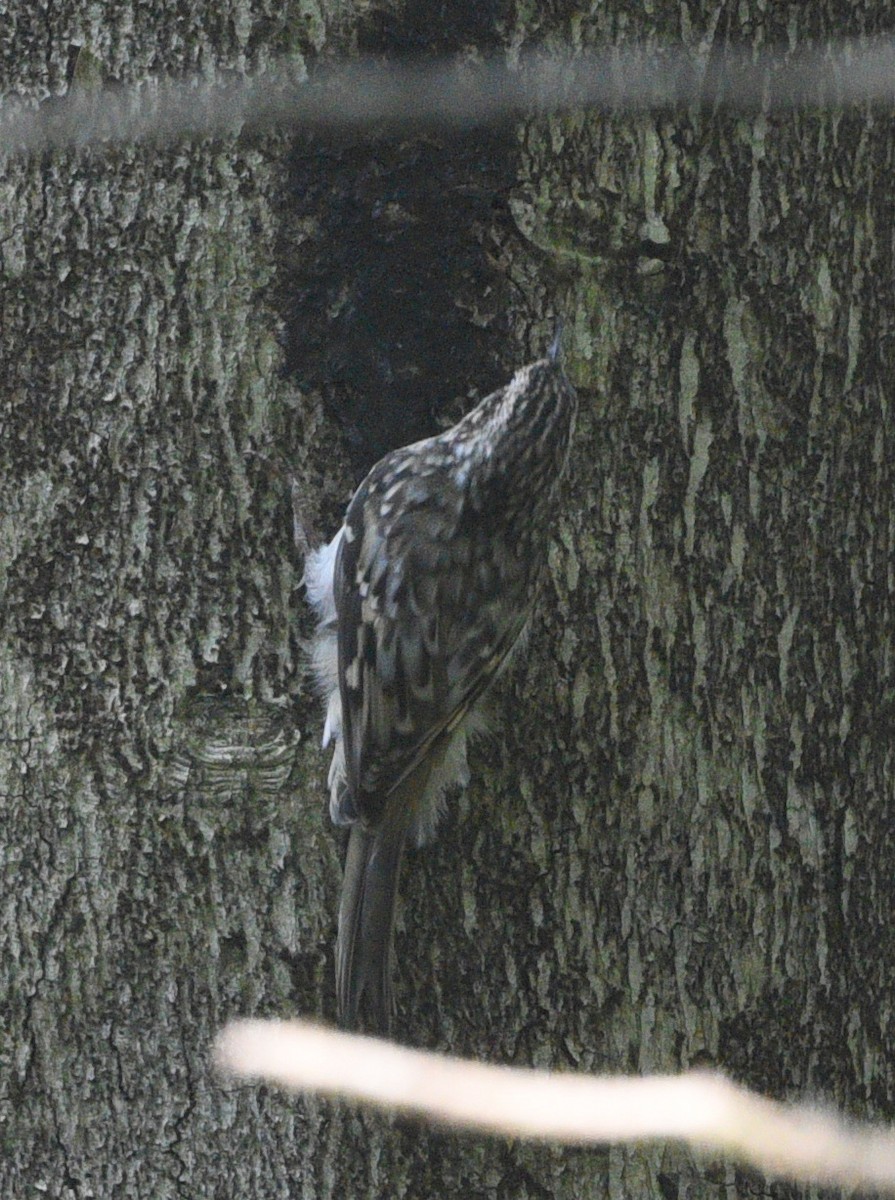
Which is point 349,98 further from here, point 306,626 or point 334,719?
point 334,719

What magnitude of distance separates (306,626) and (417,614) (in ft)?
1.52

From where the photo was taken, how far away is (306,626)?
2.28m

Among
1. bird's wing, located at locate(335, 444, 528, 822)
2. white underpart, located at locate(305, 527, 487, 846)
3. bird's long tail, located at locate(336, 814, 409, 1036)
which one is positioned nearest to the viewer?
bird's long tail, located at locate(336, 814, 409, 1036)

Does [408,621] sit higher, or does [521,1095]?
[408,621]

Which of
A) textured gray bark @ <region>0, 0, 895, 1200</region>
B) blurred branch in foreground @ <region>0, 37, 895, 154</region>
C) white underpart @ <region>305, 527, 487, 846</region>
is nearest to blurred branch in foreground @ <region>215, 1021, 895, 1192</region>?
textured gray bark @ <region>0, 0, 895, 1200</region>

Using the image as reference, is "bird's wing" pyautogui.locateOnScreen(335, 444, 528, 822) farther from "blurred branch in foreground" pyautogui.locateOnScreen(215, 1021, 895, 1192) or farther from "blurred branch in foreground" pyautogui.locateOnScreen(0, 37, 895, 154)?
"blurred branch in foreground" pyautogui.locateOnScreen(0, 37, 895, 154)

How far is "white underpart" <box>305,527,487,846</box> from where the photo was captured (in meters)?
2.28

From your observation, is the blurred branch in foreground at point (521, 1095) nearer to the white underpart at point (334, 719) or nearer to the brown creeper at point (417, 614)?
the brown creeper at point (417, 614)

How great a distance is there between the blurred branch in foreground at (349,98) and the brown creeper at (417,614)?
373 millimetres

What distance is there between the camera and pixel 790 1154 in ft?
7.72

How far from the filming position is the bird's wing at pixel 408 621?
2.42m

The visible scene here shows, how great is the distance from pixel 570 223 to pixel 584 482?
1.20 feet

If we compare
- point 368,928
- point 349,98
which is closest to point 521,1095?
point 368,928

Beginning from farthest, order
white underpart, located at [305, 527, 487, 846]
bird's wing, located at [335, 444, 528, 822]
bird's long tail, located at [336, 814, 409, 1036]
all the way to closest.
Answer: bird's wing, located at [335, 444, 528, 822] < white underpart, located at [305, 527, 487, 846] < bird's long tail, located at [336, 814, 409, 1036]
